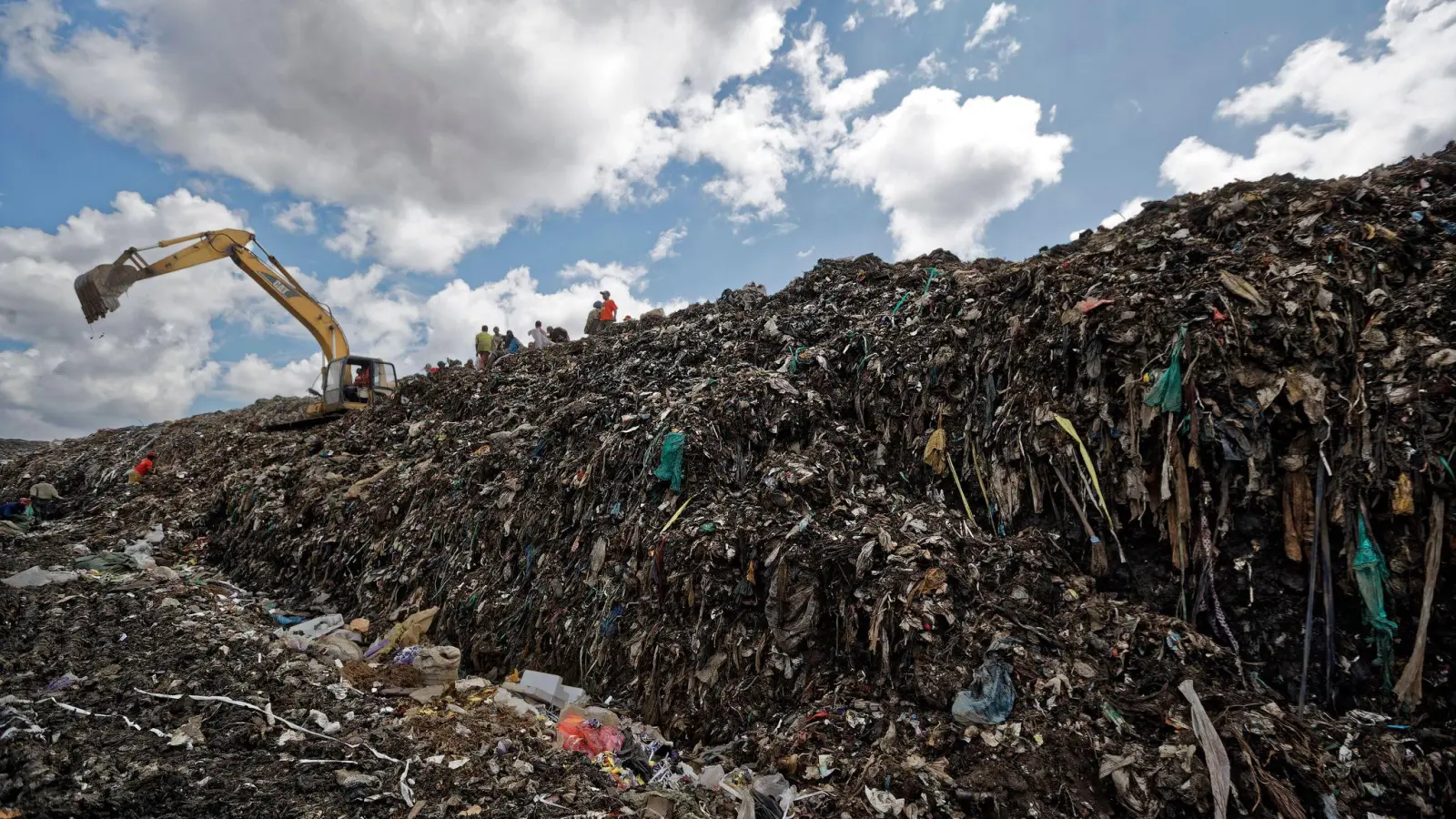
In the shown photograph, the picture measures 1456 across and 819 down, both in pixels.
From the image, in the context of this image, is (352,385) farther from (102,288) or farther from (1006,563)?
(1006,563)

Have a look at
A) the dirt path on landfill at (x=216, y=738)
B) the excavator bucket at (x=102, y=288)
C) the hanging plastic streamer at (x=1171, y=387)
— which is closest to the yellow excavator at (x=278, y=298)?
the excavator bucket at (x=102, y=288)

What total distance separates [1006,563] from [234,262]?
13929 millimetres

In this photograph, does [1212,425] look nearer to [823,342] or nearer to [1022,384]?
[1022,384]

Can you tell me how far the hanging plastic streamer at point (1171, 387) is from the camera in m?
3.65

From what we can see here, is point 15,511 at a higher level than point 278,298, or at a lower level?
lower

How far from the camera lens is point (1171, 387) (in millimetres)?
3670

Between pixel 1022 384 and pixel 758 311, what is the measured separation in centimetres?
445

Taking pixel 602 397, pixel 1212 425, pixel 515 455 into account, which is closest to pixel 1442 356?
pixel 1212 425

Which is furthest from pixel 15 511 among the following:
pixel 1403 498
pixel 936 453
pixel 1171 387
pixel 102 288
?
pixel 1403 498

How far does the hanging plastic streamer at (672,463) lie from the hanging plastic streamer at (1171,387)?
11.5ft

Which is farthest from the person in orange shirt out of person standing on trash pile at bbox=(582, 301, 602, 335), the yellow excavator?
the yellow excavator

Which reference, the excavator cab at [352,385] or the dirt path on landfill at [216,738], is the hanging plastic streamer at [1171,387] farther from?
the excavator cab at [352,385]

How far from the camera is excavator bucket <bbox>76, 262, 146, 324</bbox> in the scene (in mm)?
9430

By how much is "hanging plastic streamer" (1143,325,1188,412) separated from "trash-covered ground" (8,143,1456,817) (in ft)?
0.08
